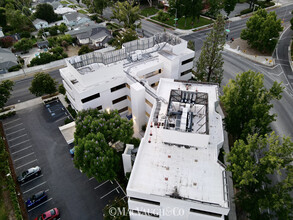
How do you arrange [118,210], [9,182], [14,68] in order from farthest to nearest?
1. [14,68]
2. [9,182]
3. [118,210]

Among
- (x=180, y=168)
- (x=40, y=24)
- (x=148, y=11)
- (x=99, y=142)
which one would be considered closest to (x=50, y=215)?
(x=99, y=142)

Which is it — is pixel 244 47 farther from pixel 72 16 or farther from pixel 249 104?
pixel 72 16

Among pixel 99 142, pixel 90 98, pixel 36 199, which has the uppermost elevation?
pixel 90 98

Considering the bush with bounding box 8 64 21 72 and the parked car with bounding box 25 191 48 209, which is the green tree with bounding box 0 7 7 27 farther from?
the parked car with bounding box 25 191 48 209

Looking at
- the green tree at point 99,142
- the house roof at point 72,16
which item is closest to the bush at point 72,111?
the green tree at point 99,142

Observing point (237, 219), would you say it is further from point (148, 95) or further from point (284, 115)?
point (284, 115)

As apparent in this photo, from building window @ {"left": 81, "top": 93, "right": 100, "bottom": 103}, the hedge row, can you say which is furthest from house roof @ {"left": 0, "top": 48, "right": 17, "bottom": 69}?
building window @ {"left": 81, "top": 93, "right": 100, "bottom": 103}

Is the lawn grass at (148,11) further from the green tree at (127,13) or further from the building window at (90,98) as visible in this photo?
the building window at (90,98)
